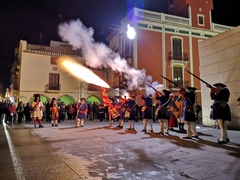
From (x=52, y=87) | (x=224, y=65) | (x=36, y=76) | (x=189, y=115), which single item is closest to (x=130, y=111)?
(x=189, y=115)

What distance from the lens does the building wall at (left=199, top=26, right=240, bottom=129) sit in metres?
10.5

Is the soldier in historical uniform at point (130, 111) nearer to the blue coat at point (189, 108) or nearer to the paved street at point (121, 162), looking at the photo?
the blue coat at point (189, 108)

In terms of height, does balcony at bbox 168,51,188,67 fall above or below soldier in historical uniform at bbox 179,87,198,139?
above

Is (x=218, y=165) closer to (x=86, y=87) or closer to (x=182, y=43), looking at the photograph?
(x=182, y=43)

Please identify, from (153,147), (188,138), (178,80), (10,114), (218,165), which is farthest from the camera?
(178,80)

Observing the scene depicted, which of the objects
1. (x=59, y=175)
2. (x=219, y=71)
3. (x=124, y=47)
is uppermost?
(x=124, y=47)

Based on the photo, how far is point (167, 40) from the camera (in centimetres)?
2464

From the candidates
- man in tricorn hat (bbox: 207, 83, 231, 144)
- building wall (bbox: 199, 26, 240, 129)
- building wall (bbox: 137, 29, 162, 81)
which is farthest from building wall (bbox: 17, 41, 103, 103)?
man in tricorn hat (bbox: 207, 83, 231, 144)

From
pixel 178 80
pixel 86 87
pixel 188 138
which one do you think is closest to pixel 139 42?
pixel 178 80

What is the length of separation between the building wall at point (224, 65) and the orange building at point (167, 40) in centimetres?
1049

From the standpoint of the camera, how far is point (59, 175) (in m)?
3.81

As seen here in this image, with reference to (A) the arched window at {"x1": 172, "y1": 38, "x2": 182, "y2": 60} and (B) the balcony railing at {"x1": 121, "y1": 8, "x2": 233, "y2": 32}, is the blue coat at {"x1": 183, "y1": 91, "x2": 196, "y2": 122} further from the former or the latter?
(A) the arched window at {"x1": 172, "y1": 38, "x2": 182, "y2": 60}

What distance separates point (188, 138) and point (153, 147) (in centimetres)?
211

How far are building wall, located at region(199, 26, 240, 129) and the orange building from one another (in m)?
10.5
